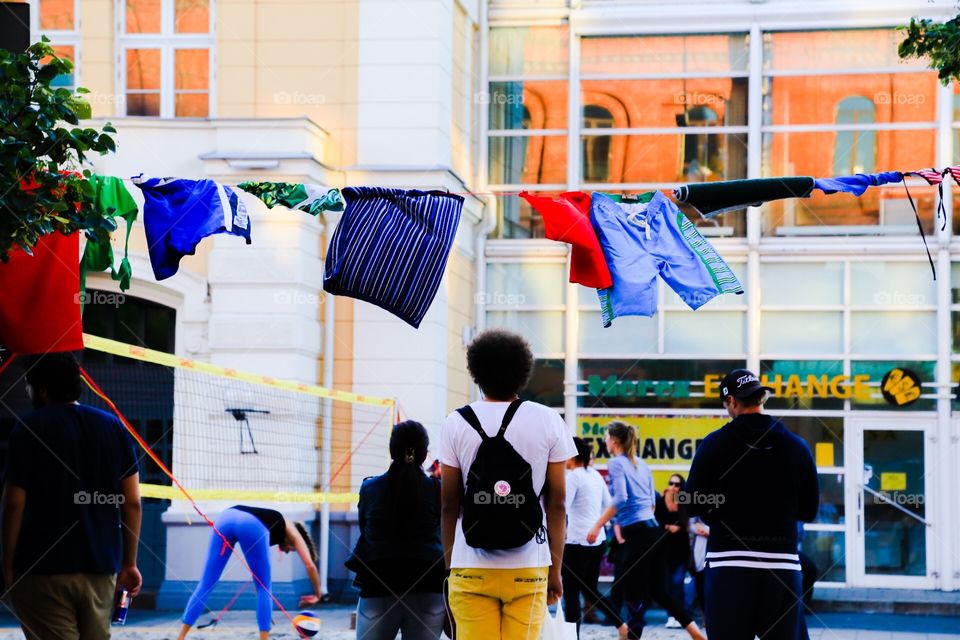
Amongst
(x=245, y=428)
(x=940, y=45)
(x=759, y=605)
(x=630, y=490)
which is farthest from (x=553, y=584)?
(x=245, y=428)

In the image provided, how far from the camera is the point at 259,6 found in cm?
1628

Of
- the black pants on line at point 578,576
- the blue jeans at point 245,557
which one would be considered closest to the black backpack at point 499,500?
the black pants on line at point 578,576

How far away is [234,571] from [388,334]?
3277mm

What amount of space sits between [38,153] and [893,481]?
42.2ft

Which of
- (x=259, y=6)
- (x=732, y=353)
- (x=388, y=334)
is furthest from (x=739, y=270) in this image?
(x=259, y=6)

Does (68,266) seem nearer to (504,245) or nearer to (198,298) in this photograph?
(198,298)

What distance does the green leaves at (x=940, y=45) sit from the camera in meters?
8.63

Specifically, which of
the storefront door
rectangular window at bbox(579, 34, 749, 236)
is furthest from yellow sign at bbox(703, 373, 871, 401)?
rectangular window at bbox(579, 34, 749, 236)

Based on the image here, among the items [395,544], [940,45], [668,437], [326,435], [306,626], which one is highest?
[940,45]

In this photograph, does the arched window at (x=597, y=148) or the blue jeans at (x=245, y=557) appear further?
the arched window at (x=597, y=148)

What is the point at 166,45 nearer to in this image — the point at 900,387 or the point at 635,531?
the point at 635,531

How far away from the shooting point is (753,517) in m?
6.78

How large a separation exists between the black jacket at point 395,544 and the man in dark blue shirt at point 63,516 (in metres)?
1.26

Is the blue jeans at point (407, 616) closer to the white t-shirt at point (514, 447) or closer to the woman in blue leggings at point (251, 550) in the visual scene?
the white t-shirt at point (514, 447)
